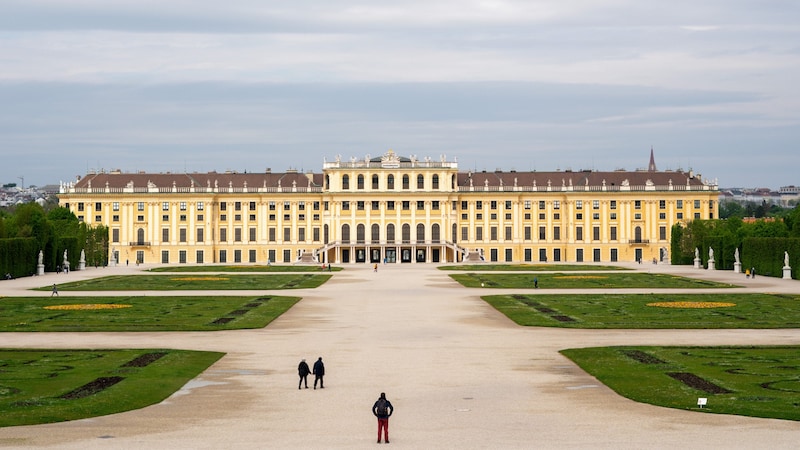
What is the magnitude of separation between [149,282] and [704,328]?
48517mm

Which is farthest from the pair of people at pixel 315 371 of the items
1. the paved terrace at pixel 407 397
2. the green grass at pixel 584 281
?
the green grass at pixel 584 281

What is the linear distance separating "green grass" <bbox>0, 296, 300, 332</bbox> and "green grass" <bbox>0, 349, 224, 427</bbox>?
893 cm

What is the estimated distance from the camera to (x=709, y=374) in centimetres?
3119

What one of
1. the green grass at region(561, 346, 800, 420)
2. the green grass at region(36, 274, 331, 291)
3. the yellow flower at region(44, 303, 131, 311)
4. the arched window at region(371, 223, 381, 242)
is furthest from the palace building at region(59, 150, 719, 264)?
the green grass at region(561, 346, 800, 420)

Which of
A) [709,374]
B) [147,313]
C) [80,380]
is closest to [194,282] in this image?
[147,313]

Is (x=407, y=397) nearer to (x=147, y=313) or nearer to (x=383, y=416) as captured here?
(x=383, y=416)

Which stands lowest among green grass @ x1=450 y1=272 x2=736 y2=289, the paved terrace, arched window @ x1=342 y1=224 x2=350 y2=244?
the paved terrace

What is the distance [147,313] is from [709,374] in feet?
98.5

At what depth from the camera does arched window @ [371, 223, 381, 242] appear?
132500mm

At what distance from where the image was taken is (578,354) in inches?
1426

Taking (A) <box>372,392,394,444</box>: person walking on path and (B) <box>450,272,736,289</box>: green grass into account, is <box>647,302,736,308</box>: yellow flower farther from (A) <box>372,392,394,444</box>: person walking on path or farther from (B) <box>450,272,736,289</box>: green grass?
(A) <box>372,392,394,444</box>: person walking on path

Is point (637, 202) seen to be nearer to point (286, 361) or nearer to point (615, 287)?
point (615, 287)

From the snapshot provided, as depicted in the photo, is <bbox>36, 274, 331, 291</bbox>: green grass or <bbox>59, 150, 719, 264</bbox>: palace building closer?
<bbox>36, 274, 331, 291</bbox>: green grass

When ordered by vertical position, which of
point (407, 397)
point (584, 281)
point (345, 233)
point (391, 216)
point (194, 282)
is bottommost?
point (407, 397)
